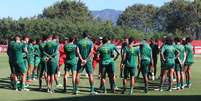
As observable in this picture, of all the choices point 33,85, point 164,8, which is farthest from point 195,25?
point 33,85

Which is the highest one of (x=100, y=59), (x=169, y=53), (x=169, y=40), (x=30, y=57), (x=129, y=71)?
(x=169, y=40)

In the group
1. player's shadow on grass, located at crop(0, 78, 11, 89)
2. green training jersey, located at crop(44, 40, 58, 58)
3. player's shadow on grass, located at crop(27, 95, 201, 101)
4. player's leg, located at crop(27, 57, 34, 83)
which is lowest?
player's shadow on grass, located at crop(0, 78, 11, 89)

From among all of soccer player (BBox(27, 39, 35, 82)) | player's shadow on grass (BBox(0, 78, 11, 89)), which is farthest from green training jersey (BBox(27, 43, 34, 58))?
player's shadow on grass (BBox(0, 78, 11, 89))

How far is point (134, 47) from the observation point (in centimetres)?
2130

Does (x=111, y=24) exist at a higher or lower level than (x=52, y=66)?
higher

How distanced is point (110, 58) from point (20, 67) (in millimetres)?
3253

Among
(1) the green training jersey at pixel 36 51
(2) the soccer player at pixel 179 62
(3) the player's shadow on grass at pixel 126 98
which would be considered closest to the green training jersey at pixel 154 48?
(2) the soccer player at pixel 179 62

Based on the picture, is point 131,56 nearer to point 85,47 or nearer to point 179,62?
point 85,47

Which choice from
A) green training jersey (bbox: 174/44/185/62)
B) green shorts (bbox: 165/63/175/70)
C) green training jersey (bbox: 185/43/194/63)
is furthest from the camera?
green training jersey (bbox: 185/43/194/63)

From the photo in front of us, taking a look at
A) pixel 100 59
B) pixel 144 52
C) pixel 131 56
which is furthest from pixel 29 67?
pixel 131 56

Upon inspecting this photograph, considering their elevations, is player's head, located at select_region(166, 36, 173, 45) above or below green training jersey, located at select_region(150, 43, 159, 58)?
above

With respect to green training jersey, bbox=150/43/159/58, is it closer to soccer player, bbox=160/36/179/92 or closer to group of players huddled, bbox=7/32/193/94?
group of players huddled, bbox=7/32/193/94

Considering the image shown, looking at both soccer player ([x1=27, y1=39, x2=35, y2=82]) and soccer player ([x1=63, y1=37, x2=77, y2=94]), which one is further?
soccer player ([x1=27, y1=39, x2=35, y2=82])

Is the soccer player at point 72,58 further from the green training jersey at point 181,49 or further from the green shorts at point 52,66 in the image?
the green training jersey at point 181,49
